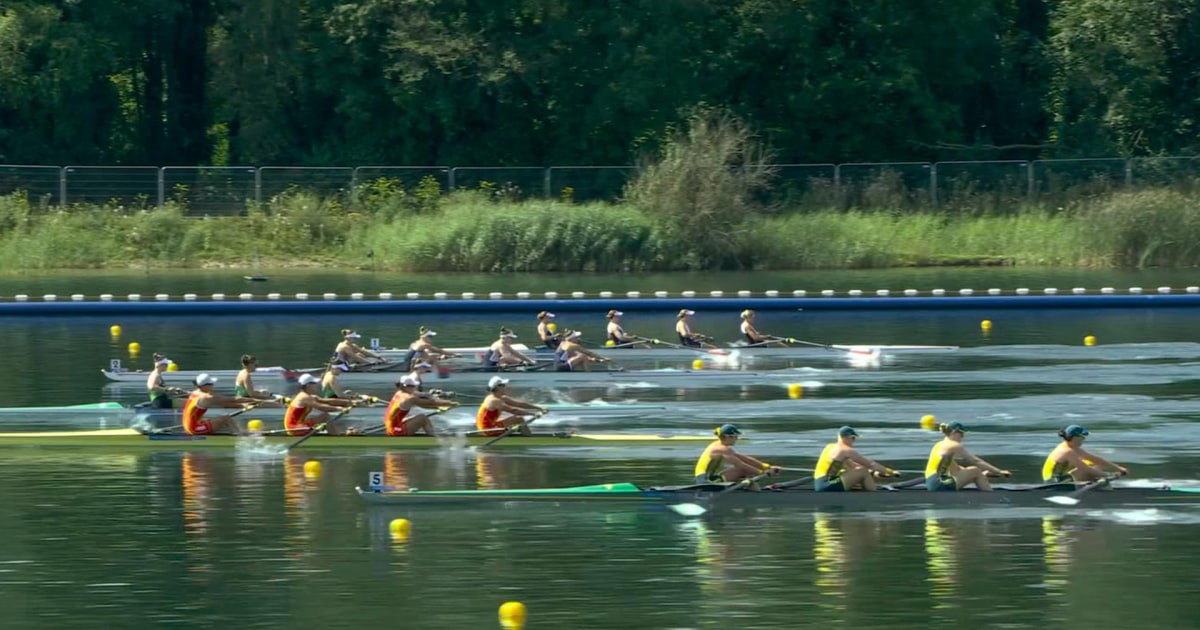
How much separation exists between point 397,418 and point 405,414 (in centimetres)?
11

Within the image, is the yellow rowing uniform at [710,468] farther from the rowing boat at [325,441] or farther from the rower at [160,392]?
the rower at [160,392]

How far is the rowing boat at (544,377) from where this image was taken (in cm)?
2545

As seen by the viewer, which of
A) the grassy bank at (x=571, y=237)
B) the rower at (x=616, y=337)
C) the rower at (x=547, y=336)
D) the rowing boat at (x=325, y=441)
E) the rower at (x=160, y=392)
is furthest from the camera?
the grassy bank at (x=571, y=237)

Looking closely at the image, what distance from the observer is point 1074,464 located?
56.6 ft

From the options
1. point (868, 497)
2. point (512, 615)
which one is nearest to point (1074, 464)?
point (868, 497)

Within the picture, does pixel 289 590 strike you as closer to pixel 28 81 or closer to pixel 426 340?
pixel 426 340

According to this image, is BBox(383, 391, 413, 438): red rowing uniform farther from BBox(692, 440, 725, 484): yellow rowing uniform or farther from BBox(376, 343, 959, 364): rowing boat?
BBox(376, 343, 959, 364): rowing boat

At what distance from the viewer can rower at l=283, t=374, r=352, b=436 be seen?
2114 centimetres

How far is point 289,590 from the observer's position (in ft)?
48.8

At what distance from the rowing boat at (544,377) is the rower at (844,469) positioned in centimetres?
886

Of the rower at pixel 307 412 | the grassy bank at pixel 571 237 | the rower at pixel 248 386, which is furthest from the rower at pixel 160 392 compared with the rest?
the grassy bank at pixel 571 237

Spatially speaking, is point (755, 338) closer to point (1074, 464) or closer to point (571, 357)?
point (571, 357)

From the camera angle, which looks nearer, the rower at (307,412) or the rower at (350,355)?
the rower at (307,412)

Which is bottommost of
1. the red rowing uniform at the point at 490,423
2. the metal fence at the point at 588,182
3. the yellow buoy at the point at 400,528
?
the yellow buoy at the point at 400,528
